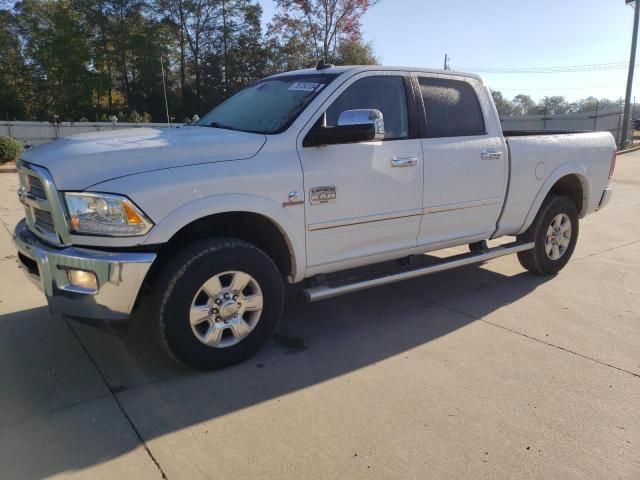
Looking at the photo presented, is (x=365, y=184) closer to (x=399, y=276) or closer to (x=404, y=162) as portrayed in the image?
(x=404, y=162)

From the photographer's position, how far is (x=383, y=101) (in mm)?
4094

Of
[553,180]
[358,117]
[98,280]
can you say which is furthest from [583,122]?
[98,280]

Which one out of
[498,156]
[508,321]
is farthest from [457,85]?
[508,321]

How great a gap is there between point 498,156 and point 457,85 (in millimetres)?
728

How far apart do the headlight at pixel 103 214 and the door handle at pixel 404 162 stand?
190 centimetres

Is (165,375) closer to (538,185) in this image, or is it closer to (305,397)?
(305,397)

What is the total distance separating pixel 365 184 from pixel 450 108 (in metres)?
1.28

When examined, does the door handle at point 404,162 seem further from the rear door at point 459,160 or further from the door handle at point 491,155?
the door handle at point 491,155

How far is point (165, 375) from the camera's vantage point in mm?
3363

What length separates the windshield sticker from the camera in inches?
152

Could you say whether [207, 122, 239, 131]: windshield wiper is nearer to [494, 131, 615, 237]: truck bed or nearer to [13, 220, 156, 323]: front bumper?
[13, 220, 156, 323]: front bumper

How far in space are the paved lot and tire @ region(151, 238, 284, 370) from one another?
17 cm

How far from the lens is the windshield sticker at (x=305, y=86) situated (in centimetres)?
386

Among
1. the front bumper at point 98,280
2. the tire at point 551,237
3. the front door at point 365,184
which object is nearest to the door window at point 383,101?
the front door at point 365,184
